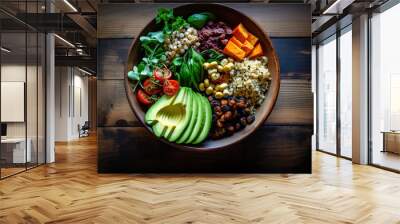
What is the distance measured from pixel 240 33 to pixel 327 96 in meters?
5.21

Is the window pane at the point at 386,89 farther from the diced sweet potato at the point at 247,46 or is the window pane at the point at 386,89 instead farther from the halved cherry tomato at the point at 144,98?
the halved cherry tomato at the point at 144,98

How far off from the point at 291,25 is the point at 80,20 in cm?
398

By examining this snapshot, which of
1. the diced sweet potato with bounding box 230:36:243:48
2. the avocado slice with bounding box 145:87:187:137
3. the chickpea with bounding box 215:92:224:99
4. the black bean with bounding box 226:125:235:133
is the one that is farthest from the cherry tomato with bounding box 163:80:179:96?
the diced sweet potato with bounding box 230:36:243:48

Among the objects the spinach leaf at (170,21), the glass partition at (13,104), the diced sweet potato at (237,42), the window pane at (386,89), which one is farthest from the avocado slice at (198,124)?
the window pane at (386,89)

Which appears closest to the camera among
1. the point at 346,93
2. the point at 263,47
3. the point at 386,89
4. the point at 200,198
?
the point at 200,198

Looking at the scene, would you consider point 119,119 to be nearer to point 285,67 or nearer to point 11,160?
point 11,160

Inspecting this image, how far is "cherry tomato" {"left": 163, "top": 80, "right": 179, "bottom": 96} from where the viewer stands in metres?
4.56

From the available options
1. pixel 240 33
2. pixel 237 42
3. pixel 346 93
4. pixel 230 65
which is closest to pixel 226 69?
pixel 230 65

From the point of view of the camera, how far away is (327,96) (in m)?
9.17

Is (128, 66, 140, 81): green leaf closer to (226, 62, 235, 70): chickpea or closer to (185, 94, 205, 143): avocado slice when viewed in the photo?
(185, 94, 205, 143): avocado slice

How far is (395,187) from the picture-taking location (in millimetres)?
4559

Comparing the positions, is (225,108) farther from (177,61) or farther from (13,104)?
(13,104)

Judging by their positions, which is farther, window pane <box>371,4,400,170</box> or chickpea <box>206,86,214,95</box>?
window pane <box>371,4,400,170</box>

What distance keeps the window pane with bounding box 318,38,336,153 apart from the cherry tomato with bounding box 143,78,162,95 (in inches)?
209
